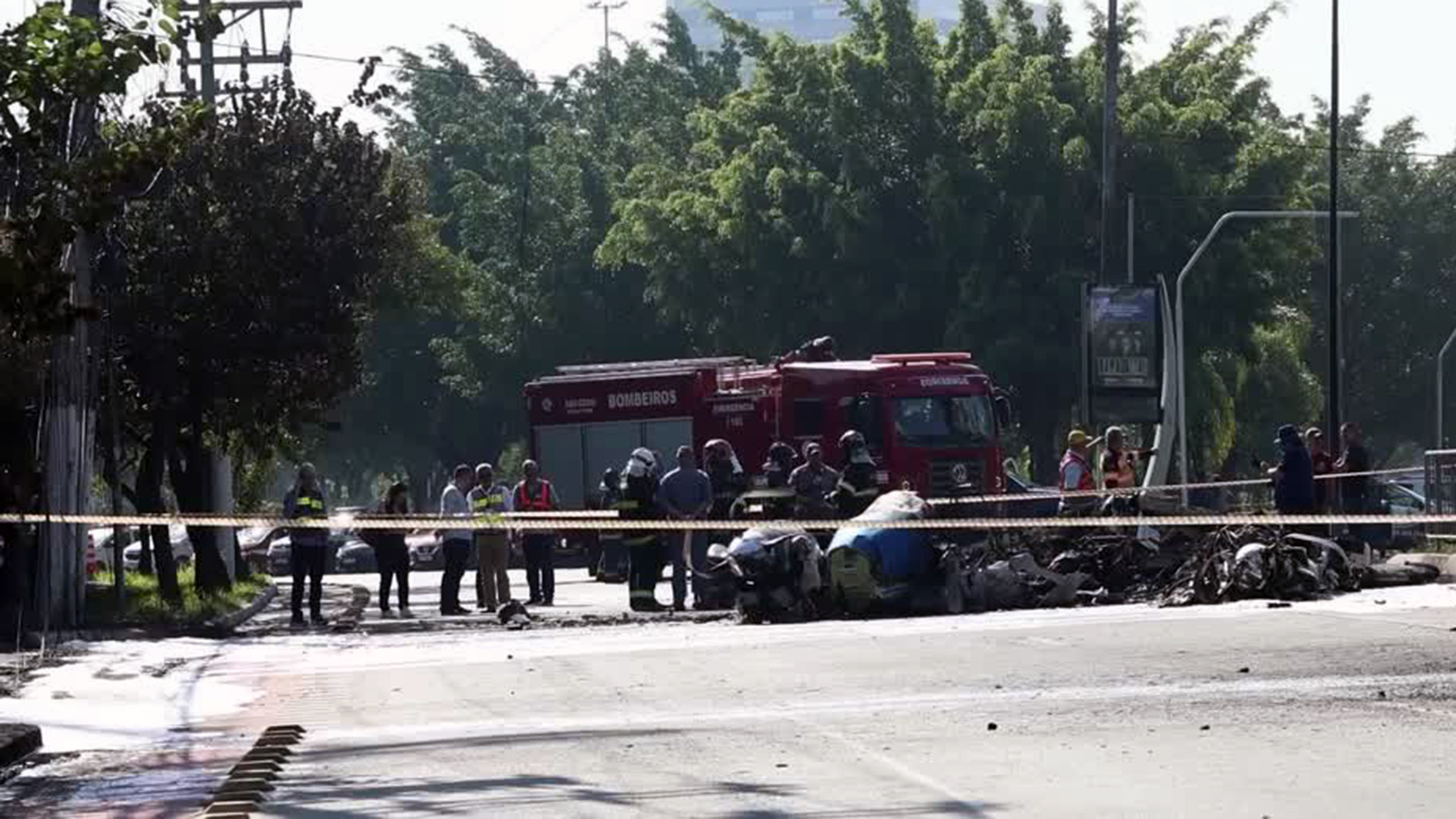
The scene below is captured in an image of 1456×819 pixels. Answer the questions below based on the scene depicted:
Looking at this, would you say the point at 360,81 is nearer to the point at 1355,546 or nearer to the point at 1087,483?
the point at 1087,483

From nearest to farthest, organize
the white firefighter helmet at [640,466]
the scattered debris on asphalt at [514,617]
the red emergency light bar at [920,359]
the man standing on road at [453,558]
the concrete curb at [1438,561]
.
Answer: the scattered debris on asphalt at [514,617] < the concrete curb at [1438,561] < the white firefighter helmet at [640,466] < the man standing on road at [453,558] < the red emergency light bar at [920,359]

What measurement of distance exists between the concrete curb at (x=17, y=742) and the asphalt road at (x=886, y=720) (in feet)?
2.81

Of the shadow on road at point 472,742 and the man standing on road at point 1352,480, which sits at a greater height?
the man standing on road at point 1352,480

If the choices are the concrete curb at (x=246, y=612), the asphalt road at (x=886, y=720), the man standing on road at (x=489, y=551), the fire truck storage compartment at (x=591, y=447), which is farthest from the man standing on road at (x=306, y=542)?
the fire truck storage compartment at (x=591, y=447)

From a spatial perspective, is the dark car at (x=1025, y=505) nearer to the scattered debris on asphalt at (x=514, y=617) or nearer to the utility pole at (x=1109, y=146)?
the utility pole at (x=1109, y=146)

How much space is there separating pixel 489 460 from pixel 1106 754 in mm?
66433

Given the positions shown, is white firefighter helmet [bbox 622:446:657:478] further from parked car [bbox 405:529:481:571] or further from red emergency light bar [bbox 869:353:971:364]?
parked car [bbox 405:529:481:571]

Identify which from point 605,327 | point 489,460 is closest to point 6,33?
point 605,327

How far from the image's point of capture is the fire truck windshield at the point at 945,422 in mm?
36875

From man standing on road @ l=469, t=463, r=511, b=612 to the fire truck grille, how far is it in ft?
24.5

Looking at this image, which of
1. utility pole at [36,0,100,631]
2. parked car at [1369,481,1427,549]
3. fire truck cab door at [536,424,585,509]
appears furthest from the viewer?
fire truck cab door at [536,424,585,509]

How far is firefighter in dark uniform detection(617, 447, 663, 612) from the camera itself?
28250 millimetres

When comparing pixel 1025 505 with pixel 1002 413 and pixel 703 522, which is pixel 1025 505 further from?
pixel 703 522

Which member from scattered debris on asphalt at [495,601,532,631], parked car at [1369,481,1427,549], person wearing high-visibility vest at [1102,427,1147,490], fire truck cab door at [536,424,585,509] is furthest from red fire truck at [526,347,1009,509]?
scattered debris on asphalt at [495,601,532,631]
